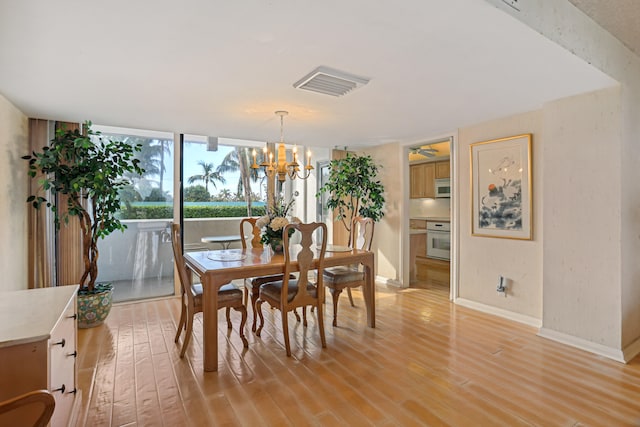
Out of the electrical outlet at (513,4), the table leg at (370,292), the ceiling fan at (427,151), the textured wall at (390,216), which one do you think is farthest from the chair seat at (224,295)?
the ceiling fan at (427,151)

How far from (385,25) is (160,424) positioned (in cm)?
261

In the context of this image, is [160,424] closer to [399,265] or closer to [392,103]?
[392,103]

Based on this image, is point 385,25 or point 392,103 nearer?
point 385,25

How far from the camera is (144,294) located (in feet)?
14.3

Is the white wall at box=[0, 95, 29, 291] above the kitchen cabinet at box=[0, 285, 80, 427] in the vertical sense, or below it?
above

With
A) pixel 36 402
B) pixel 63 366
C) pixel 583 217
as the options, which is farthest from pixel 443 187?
pixel 36 402

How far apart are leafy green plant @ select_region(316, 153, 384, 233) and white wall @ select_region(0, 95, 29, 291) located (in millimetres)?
3700

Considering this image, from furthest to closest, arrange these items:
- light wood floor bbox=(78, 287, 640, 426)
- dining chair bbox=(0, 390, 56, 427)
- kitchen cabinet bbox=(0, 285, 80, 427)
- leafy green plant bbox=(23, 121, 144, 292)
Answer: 1. leafy green plant bbox=(23, 121, 144, 292)
2. light wood floor bbox=(78, 287, 640, 426)
3. kitchen cabinet bbox=(0, 285, 80, 427)
4. dining chair bbox=(0, 390, 56, 427)

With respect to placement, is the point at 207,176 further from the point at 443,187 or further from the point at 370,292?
the point at 443,187

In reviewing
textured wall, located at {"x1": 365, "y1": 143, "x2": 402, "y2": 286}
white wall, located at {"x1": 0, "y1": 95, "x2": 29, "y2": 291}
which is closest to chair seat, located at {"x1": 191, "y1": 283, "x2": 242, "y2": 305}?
white wall, located at {"x1": 0, "y1": 95, "x2": 29, "y2": 291}

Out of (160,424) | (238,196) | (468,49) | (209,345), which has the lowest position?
(160,424)

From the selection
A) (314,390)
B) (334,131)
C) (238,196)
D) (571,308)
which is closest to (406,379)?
(314,390)

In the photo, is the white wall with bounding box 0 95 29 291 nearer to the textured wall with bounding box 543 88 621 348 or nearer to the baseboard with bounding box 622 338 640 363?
the textured wall with bounding box 543 88 621 348

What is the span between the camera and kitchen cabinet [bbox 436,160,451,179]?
6602 millimetres
